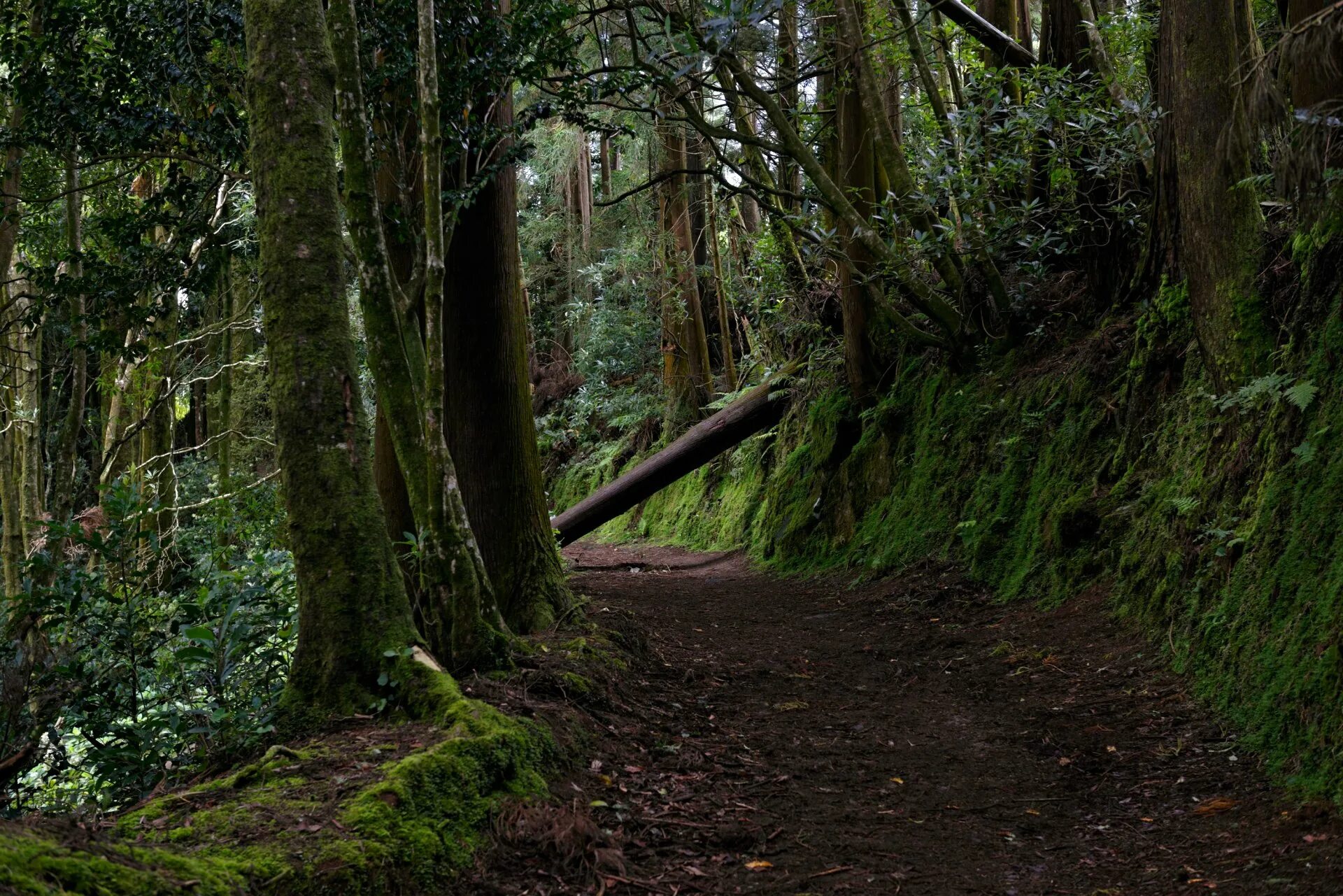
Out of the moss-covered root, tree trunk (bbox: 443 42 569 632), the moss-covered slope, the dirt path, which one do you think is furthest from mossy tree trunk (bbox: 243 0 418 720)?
the moss-covered slope

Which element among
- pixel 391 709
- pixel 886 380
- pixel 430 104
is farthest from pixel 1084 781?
pixel 886 380

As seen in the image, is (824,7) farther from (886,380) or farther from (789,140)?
(886,380)

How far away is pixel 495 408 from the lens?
292 inches

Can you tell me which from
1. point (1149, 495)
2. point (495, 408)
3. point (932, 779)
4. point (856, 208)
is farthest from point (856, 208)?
point (932, 779)

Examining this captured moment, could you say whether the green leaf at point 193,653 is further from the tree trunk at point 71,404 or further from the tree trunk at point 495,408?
the tree trunk at point 71,404

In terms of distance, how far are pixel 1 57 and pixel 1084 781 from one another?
923 centimetres

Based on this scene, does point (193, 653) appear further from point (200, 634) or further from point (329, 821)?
point (329, 821)

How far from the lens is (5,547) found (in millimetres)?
9547

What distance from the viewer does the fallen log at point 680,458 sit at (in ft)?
45.3

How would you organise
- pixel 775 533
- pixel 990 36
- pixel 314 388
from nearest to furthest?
pixel 314 388, pixel 990 36, pixel 775 533

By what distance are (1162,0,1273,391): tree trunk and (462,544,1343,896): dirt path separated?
80.2 inches

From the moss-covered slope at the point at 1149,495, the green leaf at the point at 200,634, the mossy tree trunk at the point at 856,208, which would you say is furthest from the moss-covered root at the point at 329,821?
the mossy tree trunk at the point at 856,208

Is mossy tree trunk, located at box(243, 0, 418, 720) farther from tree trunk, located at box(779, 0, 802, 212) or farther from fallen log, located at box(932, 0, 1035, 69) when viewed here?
fallen log, located at box(932, 0, 1035, 69)

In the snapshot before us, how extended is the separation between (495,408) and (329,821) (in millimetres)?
4604
